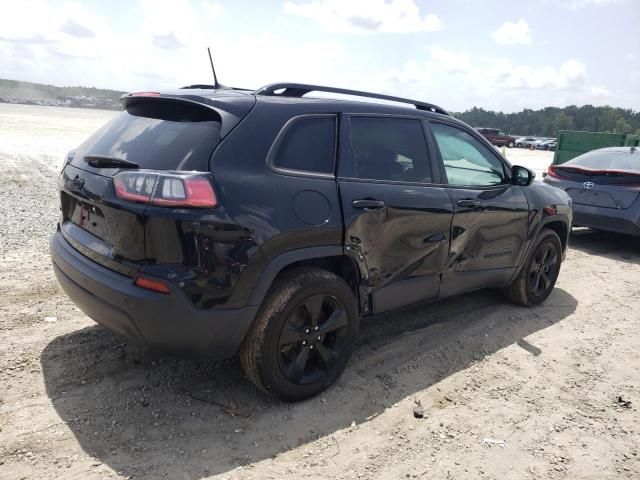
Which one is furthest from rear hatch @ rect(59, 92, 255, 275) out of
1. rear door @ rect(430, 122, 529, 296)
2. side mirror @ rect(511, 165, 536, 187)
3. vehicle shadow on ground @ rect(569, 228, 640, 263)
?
vehicle shadow on ground @ rect(569, 228, 640, 263)

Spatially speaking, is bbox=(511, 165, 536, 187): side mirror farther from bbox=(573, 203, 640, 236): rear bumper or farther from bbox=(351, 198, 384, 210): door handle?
bbox=(573, 203, 640, 236): rear bumper

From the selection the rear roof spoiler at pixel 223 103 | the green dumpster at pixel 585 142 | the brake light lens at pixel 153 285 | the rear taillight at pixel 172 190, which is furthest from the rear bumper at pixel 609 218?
the green dumpster at pixel 585 142

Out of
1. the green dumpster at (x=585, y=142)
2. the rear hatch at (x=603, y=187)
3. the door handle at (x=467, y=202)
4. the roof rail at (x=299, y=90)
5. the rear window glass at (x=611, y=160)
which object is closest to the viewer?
the roof rail at (x=299, y=90)

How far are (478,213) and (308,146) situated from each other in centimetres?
169

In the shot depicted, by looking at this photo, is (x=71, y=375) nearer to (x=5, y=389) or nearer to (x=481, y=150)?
(x=5, y=389)

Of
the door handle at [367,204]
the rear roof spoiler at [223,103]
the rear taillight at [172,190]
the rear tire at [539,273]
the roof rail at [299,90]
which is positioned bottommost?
the rear tire at [539,273]

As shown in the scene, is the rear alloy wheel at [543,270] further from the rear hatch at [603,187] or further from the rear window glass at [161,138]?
the rear window glass at [161,138]

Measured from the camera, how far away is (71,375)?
127 inches

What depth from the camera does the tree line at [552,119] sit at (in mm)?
93500

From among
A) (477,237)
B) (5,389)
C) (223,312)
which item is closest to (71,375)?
(5,389)

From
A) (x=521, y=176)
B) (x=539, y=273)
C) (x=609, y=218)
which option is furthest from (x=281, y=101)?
(x=609, y=218)

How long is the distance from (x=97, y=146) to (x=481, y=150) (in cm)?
300

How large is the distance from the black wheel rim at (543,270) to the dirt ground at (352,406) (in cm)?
44

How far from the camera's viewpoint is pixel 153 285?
100 inches
